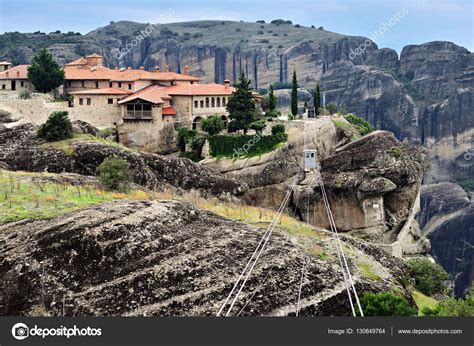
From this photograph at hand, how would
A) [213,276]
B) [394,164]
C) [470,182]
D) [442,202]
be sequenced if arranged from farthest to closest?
[470,182]
[442,202]
[394,164]
[213,276]

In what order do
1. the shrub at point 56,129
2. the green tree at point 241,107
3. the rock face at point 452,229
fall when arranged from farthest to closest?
the rock face at point 452,229 < the green tree at point 241,107 < the shrub at point 56,129

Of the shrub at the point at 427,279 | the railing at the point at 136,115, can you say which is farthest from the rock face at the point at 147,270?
the railing at the point at 136,115

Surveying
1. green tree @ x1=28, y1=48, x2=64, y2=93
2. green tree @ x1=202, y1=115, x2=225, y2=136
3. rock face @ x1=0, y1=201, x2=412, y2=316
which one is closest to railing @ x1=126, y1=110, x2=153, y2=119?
green tree @ x1=202, y1=115, x2=225, y2=136

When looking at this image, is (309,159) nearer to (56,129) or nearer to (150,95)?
(150,95)

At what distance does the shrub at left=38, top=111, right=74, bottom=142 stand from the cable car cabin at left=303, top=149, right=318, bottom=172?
652 inches

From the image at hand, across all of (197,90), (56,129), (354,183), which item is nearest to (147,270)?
(56,129)

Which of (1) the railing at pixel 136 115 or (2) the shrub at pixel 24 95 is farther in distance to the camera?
(1) the railing at pixel 136 115

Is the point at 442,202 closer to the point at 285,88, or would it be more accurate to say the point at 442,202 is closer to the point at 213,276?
the point at 285,88

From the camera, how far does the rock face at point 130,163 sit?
42844mm

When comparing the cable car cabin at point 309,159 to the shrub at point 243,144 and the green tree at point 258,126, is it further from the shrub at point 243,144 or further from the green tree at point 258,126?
the green tree at point 258,126

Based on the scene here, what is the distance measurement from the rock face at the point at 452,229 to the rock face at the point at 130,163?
58.6 meters

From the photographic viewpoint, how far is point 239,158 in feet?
182

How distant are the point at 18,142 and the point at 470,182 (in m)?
99.7

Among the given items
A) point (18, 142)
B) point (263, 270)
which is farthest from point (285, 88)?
point (263, 270)
